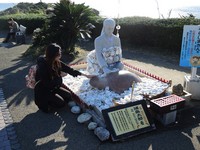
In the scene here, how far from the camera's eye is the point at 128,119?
4.11m

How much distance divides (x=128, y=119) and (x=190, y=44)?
2396 millimetres

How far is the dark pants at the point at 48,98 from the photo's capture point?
15.9ft

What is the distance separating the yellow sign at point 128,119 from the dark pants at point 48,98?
1374 millimetres

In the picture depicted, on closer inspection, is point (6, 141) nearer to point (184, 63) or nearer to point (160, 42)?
point (184, 63)

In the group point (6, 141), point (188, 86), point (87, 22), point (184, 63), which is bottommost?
point (6, 141)

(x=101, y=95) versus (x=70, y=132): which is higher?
(x=101, y=95)

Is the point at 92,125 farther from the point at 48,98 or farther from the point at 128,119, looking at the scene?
the point at 48,98

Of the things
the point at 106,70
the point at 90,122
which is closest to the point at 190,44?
the point at 106,70

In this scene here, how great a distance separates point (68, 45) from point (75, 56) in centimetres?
49

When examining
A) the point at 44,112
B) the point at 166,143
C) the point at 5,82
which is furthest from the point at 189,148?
the point at 5,82

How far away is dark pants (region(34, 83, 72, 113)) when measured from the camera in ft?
15.9

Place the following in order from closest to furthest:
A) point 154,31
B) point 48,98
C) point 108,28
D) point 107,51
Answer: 1. point 48,98
2. point 108,28
3. point 107,51
4. point 154,31

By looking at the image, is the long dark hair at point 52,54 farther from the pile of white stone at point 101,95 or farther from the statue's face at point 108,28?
the statue's face at point 108,28

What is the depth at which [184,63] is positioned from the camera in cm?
550
